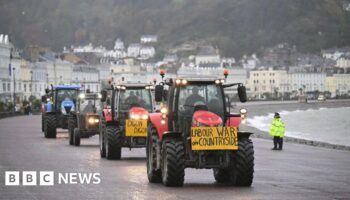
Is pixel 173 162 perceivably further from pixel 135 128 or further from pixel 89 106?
pixel 89 106

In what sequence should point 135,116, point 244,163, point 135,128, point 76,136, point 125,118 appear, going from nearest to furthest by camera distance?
point 244,163 < point 135,128 < point 135,116 < point 125,118 < point 76,136

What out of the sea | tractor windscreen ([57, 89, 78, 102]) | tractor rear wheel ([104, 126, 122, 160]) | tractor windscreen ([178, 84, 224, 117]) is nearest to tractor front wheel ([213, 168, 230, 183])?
tractor windscreen ([178, 84, 224, 117])

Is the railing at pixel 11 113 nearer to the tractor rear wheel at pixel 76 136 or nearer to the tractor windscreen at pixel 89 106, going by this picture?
the tractor windscreen at pixel 89 106

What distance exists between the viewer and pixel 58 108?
5700 centimetres

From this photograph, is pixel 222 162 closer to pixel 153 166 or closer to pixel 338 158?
pixel 153 166

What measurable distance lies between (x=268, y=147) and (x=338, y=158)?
30.7ft

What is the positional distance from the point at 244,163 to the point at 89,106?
21.4m

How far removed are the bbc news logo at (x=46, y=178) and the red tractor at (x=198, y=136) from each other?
1.61 meters

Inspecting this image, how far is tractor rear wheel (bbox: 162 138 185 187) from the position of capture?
24688 mm

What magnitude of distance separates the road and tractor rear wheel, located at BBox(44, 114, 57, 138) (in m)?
8.84

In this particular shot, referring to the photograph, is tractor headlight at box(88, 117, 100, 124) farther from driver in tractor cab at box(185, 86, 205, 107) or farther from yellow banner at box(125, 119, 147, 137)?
driver in tractor cab at box(185, 86, 205, 107)

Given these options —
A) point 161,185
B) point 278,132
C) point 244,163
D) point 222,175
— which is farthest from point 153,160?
point 278,132

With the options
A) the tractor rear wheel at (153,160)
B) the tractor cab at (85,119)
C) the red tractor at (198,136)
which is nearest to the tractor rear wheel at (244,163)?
the red tractor at (198,136)

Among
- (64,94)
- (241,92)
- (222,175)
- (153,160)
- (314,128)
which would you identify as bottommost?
(314,128)
